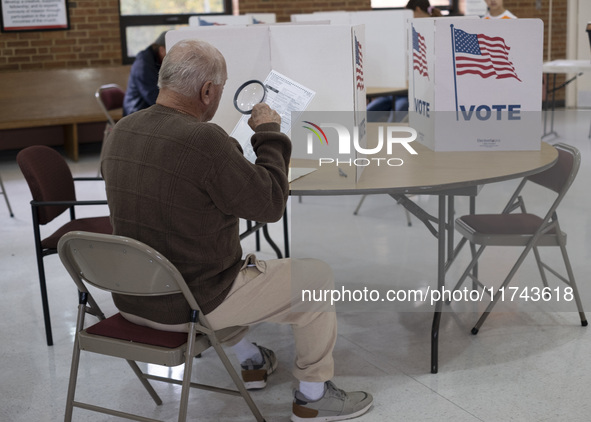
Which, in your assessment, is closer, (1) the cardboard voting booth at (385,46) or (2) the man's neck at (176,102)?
(2) the man's neck at (176,102)

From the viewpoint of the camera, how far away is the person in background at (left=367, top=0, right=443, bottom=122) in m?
5.89

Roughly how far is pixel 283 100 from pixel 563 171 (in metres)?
1.16

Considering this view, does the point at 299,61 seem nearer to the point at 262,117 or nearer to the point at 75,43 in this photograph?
the point at 262,117

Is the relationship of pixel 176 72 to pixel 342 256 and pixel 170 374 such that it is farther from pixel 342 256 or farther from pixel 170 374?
pixel 342 256

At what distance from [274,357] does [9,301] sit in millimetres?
1512

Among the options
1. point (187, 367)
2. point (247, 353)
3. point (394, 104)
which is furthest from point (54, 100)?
point (187, 367)

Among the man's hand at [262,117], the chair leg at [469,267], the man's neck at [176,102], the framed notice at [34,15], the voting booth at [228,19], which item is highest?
the framed notice at [34,15]

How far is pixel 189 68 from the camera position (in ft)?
6.99

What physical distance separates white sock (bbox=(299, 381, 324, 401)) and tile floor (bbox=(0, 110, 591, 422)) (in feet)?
0.43

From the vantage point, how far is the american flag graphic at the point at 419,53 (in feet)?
9.99

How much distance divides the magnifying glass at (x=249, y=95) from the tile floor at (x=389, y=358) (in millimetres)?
940

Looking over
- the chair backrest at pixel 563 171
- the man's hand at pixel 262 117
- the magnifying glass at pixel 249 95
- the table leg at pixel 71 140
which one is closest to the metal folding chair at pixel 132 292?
the man's hand at pixel 262 117

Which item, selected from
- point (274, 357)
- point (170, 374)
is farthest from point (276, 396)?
point (170, 374)

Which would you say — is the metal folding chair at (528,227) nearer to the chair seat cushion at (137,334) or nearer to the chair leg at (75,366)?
the chair seat cushion at (137,334)
